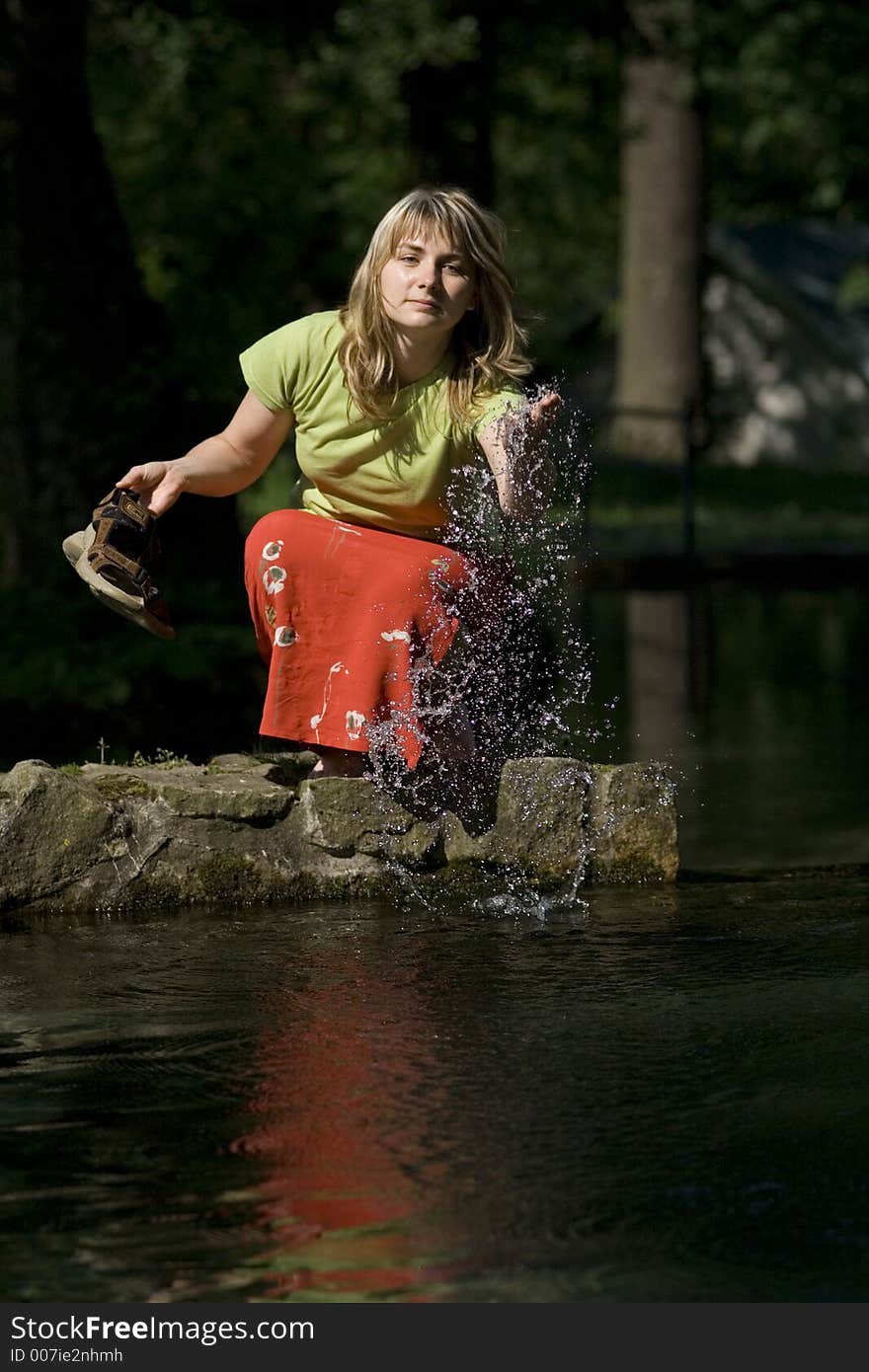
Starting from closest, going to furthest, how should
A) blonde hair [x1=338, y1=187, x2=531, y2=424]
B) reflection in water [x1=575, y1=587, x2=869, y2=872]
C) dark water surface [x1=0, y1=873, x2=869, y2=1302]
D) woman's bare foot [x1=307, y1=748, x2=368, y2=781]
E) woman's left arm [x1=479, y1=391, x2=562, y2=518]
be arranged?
dark water surface [x1=0, y1=873, x2=869, y2=1302] < woman's left arm [x1=479, y1=391, x2=562, y2=518] < blonde hair [x1=338, y1=187, x2=531, y2=424] < woman's bare foot [x1=307, y1=748, x2=368, y2=781] < reflection in water [x1=575, y1=587, x2=869, y2=872]

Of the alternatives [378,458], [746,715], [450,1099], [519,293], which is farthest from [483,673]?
[746,715]

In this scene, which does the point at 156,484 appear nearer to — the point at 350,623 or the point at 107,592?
the point at 107,592

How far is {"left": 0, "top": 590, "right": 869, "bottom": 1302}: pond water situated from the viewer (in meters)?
3.17

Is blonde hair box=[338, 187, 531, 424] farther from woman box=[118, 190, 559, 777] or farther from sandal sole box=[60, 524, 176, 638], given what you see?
sandal sole box=[60, 524, 176, 638]

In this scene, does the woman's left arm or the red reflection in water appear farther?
the woman's left arm

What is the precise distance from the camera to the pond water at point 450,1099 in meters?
3.17

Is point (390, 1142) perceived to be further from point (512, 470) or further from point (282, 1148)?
point (512, 470)

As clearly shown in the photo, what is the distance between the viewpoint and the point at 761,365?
146 feet

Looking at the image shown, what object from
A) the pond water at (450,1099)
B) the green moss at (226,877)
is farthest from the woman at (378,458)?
the pond water at (450,1099)

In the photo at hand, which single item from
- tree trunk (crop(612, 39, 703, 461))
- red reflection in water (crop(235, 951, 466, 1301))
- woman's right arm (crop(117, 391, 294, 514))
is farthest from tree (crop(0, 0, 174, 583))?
tree trunk (crop(612, 39, 703, 461))

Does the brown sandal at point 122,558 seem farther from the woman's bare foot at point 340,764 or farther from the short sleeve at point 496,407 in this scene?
the short sleeve at point 496,407

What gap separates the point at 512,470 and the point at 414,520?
0.41 m

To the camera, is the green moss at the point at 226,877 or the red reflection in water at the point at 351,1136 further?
the green moss at the point at 226,877

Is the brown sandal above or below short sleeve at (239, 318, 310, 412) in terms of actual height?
below
